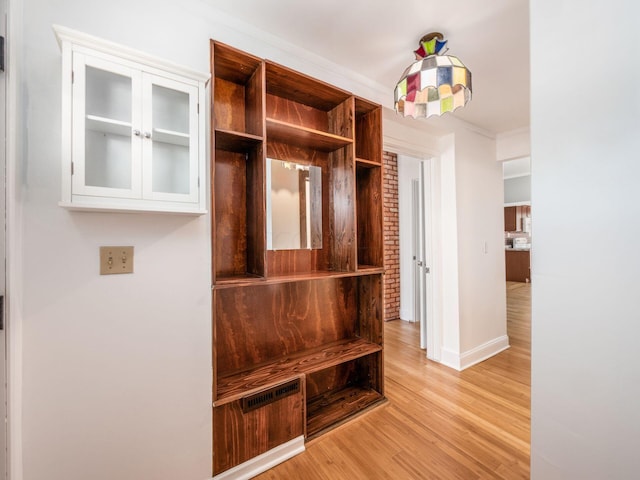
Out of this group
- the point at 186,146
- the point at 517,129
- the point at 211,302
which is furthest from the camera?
the point at 517,129

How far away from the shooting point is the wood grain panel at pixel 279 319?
1.67m

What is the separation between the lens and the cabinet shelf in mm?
1065

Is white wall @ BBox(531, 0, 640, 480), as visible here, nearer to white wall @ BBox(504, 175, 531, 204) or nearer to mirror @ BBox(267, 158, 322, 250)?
mirror @ BBox(267, 158, 322, 250)

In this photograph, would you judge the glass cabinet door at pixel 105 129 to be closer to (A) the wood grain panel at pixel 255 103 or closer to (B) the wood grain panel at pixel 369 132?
(A) the wood grain panel at pixel 255 103

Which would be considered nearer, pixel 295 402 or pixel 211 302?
pixel 211 302

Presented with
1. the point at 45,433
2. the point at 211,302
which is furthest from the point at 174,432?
the point at 211,302

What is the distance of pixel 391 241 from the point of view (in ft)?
14.6

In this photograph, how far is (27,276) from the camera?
3.46ft

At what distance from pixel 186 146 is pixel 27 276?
832 millimetres

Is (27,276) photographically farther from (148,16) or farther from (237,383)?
(148,16)

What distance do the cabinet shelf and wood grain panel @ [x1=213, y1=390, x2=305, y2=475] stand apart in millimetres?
1465

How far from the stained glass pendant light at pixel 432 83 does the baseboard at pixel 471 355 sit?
95.2 inches

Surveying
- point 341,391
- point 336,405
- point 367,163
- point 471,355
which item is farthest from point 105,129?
point 471,355

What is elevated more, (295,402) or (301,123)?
(301,123)
